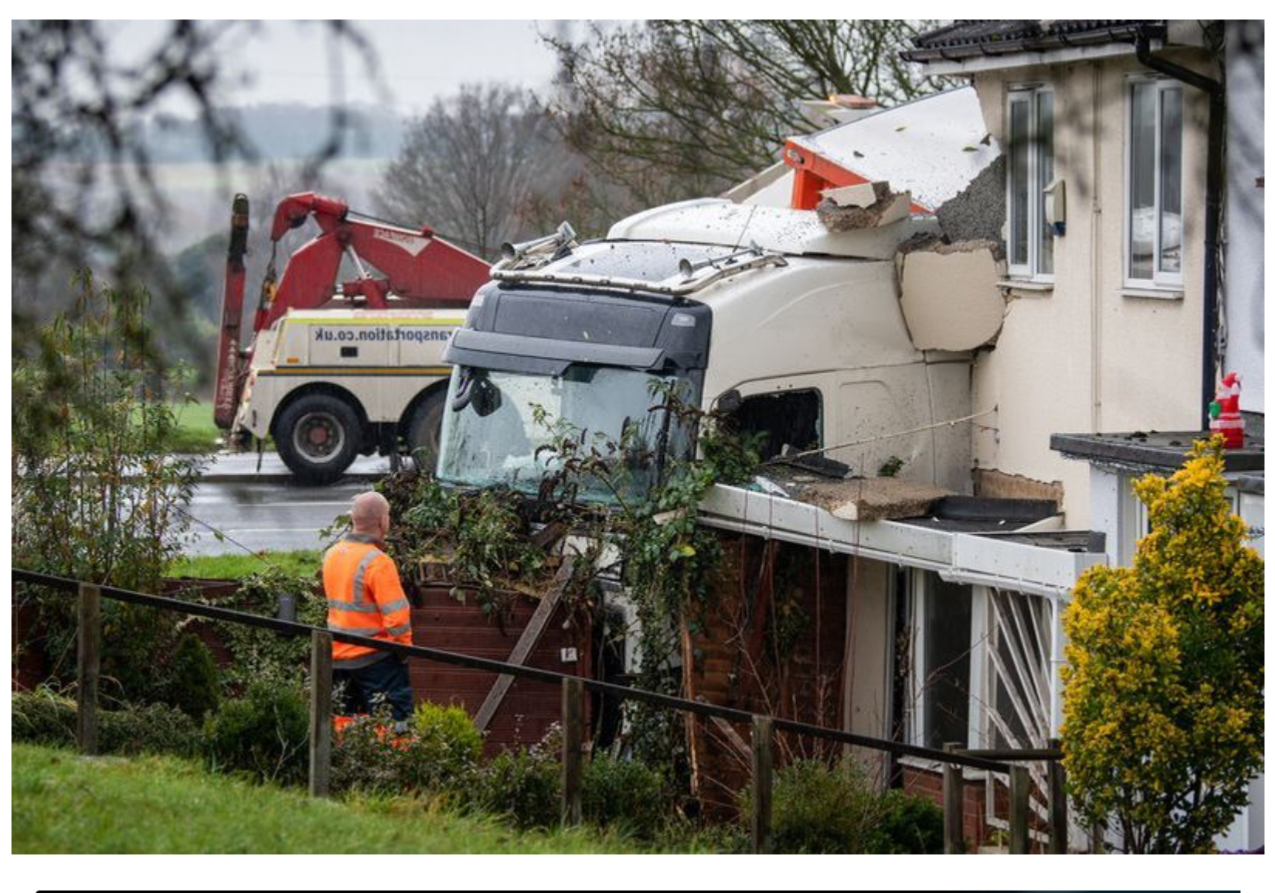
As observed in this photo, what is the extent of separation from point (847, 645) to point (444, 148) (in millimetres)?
15433

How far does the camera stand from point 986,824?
11078 millimetres

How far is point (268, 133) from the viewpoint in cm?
607

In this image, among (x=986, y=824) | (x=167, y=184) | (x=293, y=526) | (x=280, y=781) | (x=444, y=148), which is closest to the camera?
(x=167, y=184)

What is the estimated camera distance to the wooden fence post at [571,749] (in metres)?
9.02

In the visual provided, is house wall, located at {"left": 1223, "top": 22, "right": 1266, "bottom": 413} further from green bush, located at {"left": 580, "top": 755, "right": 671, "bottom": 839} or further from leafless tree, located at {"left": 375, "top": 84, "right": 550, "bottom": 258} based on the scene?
leafless tree, located at {"left": 375, "top": 84, "right": 550, "bottom": 258}

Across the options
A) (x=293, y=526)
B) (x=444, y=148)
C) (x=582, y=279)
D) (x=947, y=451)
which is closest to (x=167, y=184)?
(x=582, y=279)

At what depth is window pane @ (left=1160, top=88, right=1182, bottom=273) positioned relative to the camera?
1147 cm

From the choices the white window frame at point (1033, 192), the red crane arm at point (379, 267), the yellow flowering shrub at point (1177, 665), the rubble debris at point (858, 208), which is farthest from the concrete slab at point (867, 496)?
the red crane arm at point (379, 267)

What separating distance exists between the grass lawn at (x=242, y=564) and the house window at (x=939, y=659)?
447 cm

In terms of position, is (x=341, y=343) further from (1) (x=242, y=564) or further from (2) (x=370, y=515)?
(2) (x=370, y=515)

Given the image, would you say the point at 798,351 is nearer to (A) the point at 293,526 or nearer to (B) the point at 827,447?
(B) the point at 827,447

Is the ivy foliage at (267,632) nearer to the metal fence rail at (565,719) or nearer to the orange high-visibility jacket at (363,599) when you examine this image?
the orange high-visibility jacket at (363,599)

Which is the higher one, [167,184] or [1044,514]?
[167,184]

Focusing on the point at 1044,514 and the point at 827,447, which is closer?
the point at 1044,514
